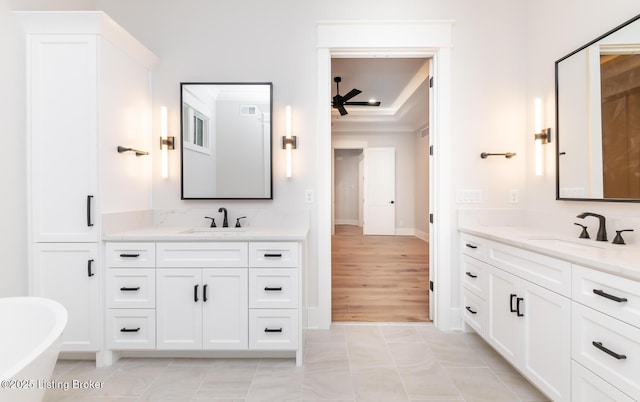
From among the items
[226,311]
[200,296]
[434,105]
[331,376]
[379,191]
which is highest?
[434,105]

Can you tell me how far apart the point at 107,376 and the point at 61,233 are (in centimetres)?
100

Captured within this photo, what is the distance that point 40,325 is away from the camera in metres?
1.32

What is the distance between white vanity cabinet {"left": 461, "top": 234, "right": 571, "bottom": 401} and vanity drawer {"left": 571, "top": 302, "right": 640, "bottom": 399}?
6 centimetres

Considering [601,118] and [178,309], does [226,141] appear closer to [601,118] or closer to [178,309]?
[178,309]

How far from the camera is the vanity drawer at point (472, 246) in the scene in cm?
235

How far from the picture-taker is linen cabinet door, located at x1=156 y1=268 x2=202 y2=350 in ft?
7.10

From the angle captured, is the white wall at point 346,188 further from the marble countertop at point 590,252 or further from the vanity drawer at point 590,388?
the vanity drawer at point 590,388

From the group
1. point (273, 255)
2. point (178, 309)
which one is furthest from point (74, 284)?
point (273, 255)

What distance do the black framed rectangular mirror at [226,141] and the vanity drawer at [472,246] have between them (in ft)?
5.50

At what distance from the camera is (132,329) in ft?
7.11

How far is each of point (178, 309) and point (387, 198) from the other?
6.66 metres

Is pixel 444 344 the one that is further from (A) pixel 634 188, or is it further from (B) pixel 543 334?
(A) pixel 634 188

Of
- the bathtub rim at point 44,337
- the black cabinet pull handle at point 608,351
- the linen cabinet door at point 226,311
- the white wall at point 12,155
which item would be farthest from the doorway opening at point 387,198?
the white wall at point 12,155

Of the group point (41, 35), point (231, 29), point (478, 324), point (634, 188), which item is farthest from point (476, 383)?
point (41, 35)
